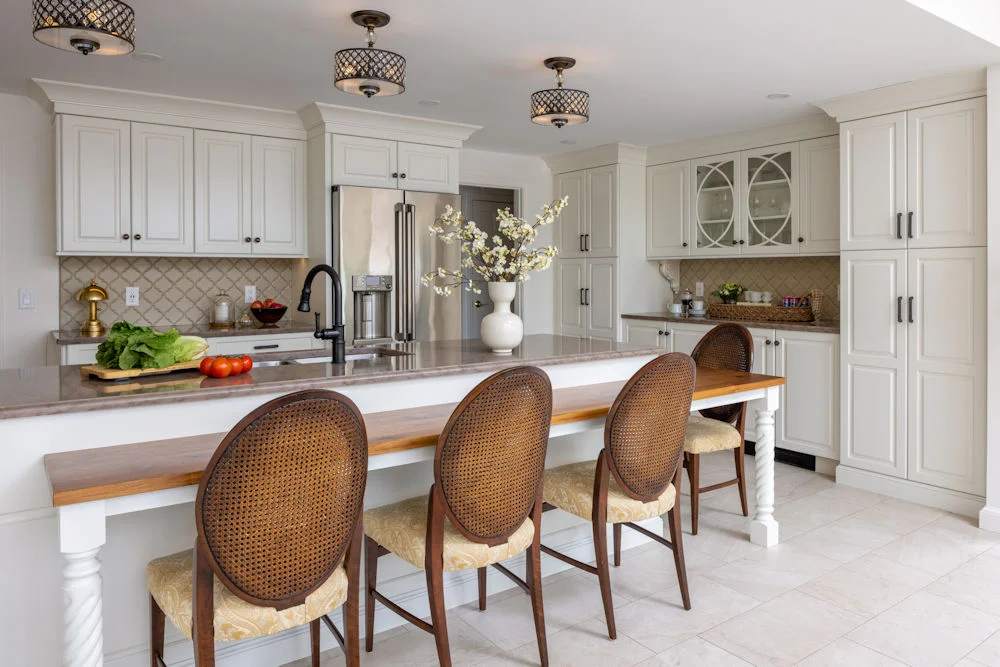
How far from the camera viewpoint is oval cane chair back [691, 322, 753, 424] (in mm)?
3674

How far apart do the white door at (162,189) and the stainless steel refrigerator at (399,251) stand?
0.90 meters

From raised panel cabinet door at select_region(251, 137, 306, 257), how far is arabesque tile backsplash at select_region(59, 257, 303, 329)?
0.32 m

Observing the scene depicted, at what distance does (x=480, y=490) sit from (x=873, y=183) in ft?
10.9

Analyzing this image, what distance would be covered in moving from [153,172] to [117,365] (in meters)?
2.34

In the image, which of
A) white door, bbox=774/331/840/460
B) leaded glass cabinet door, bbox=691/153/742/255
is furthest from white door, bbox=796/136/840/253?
white door, bbox=774/331/840/460

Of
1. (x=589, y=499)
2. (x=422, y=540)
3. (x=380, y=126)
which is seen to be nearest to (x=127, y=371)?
(x=422, y=540)

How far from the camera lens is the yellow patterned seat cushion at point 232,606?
1.69 meters

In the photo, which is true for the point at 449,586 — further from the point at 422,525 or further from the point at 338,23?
the point at 338,23

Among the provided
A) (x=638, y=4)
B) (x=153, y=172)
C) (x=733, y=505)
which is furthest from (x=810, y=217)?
(x=153, y=172)

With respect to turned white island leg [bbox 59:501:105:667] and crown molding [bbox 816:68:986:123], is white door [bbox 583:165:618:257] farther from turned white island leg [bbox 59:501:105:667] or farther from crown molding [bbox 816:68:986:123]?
turned white island leg [bbox 59:501:105:667]

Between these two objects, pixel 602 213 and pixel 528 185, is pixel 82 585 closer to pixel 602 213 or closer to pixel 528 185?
pixel 602 213

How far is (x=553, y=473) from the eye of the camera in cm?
278

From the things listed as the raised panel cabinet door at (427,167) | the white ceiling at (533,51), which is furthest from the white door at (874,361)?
the raised panel cabinet door at (427,167)

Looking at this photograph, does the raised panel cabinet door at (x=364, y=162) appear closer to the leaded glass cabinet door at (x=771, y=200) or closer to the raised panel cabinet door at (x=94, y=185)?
the raised panel cabinet door at (x=94, y=185)
